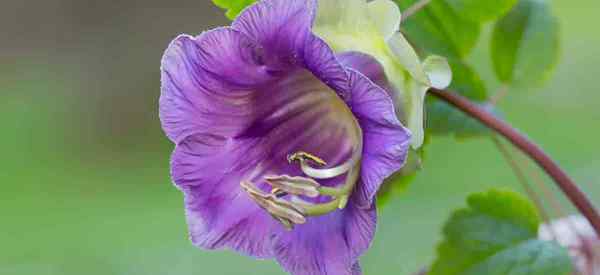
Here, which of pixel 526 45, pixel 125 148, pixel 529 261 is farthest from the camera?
pixel 125 148

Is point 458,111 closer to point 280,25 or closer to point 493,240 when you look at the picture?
point 493,240

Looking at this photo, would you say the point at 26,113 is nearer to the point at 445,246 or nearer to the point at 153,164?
the point at 153,164

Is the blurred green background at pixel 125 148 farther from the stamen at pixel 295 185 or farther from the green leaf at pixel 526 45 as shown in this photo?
the stamen at pixel 295 185

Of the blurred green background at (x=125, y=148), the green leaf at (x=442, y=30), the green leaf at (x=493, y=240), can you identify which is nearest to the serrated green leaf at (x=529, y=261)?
the green leaf at (x=493, y=240)

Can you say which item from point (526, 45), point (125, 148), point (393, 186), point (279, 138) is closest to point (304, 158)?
point (279, 138)

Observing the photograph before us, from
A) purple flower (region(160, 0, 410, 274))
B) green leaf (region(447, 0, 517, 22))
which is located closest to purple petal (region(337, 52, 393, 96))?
purple flower (region(160, 0, 410, 274))

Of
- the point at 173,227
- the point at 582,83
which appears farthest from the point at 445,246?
the point at 582,83

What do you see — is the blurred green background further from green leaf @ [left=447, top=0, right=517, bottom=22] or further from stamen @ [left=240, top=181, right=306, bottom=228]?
stamen @ [left=240, top=181, right=306, bottom=228]
